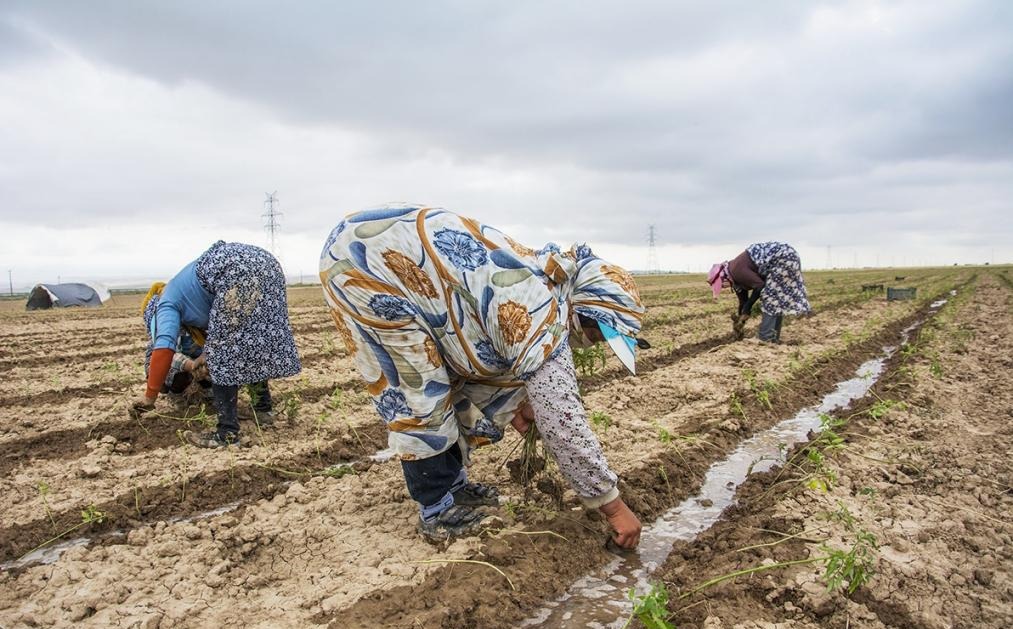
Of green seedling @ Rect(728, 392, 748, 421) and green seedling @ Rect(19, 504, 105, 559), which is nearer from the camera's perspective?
green seedling @ Rect(19, 504, 105, 559)

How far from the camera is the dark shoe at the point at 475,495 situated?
2924 mm

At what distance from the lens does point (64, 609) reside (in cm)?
218

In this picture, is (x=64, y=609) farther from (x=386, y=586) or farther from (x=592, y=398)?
(x=592, y=398)

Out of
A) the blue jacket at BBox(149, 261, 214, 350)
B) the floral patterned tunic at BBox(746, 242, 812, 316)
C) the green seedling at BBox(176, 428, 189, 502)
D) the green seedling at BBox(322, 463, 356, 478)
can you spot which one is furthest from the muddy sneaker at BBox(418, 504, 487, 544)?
the floral patterned tunic at BBox(746, 242, 812, 316)

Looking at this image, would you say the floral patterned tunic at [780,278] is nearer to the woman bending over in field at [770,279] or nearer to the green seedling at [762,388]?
the woman bending over in field at [770,279]

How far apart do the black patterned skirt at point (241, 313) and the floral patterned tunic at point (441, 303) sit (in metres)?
1.78

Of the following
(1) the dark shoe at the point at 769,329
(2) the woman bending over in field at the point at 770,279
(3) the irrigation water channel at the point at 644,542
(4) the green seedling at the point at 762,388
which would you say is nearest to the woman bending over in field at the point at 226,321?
(3) the irrigation water channel at the point at 644,542

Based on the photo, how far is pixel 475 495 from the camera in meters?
2.96

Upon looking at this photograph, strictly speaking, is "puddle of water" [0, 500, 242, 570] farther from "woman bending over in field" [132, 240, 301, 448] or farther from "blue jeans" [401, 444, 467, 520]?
"blue jeans" [401, 444, 467, 520]

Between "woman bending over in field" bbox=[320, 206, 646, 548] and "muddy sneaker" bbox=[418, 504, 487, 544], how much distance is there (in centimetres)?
39

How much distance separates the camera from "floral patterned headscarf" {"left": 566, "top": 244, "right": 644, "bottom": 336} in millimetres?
2139

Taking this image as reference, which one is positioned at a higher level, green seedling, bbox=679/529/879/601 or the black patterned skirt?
the black patterned skirt

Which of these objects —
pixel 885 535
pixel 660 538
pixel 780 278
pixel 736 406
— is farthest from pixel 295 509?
pixel 780 278

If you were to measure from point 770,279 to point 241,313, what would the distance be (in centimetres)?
612
